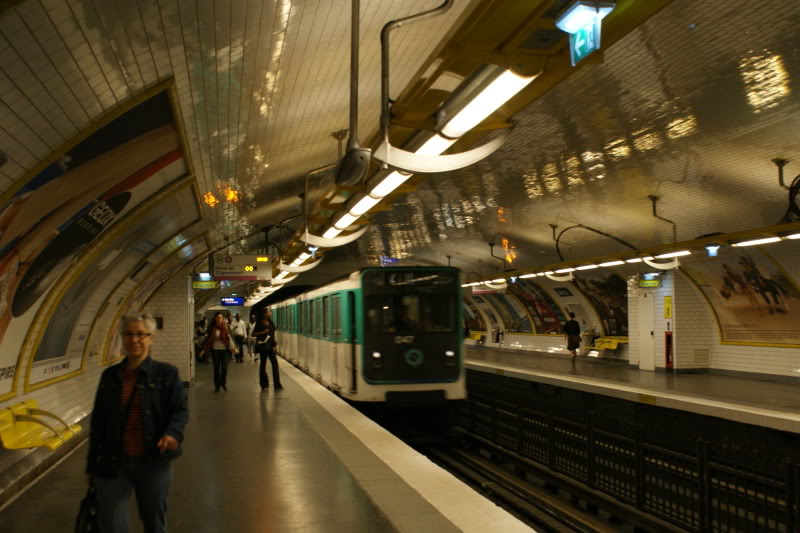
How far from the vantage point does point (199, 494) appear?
6023 mm

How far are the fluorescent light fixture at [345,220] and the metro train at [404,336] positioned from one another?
3074 millimetres

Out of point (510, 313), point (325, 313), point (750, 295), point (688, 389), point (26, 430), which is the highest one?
point (750, 295)

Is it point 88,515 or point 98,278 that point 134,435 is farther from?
point 98,278

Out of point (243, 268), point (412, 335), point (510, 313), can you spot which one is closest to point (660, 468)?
point (412, 335)

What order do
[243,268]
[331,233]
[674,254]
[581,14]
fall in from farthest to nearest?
[243,268], [674,254], [331,233], [581,14]

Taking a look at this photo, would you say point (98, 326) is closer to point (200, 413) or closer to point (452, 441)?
point (200, 413)

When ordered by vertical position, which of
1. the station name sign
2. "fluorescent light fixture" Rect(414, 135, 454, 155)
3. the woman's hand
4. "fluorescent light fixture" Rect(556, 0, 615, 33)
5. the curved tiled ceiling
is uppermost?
the curved tiled ceiling

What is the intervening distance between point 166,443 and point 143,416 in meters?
0.20

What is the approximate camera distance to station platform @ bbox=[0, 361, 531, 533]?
512 centimetres

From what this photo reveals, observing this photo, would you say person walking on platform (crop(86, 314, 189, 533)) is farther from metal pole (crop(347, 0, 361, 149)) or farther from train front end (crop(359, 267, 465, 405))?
train front end (crop(359, 267, 465, 405))

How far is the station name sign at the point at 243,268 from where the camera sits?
52.1 ft

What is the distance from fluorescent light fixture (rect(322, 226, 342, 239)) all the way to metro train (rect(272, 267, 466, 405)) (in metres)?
1.96

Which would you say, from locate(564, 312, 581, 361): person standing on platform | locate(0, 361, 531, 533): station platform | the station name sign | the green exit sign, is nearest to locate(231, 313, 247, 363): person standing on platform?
the station name sign

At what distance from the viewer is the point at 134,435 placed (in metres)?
3.83
